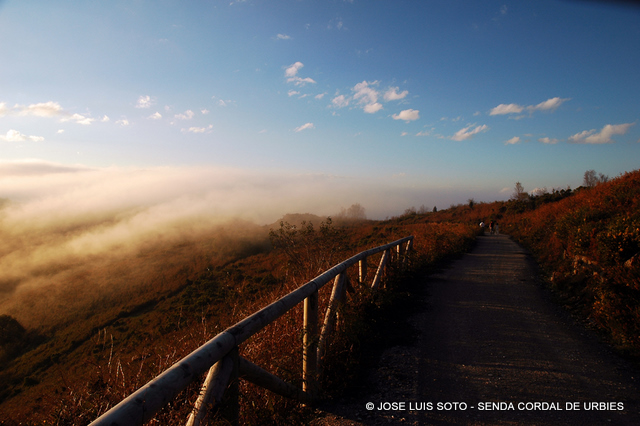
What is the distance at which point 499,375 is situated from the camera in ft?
11.1

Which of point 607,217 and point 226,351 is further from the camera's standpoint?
point 607,217

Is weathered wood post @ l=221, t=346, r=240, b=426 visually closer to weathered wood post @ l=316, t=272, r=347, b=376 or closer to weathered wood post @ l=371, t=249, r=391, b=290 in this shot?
weathered wood post @ l=316, t=272, r=347, b=376

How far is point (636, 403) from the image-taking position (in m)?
2.84

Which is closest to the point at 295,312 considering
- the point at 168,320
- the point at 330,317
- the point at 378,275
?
the point at 330,317

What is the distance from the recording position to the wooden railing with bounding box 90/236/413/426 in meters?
1.18

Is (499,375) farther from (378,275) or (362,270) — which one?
(378,275)

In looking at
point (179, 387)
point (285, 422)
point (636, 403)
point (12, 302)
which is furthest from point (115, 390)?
point (12, 302)

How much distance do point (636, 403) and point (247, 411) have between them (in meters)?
3.59

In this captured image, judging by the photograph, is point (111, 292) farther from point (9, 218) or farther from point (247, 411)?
point (9, 218)

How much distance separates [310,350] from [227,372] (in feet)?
4.45

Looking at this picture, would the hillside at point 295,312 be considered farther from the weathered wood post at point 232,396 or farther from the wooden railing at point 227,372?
the weathered wood post at point 232,396

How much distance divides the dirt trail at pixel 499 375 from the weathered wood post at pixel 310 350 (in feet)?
0.99

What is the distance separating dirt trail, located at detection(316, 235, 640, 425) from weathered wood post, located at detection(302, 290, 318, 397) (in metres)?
0.30

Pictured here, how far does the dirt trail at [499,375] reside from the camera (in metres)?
2.73
